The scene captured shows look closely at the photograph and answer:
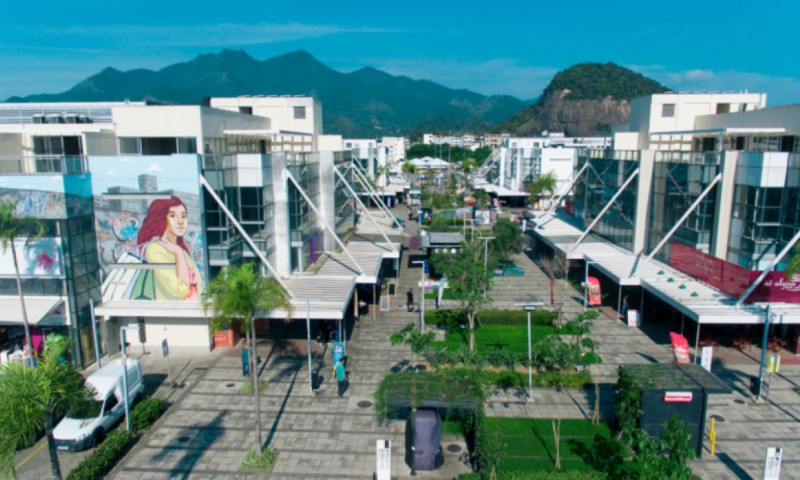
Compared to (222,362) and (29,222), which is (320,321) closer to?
(222,362)

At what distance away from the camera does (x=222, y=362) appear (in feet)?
83.6

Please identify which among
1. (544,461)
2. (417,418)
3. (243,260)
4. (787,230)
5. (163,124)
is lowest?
(544,461)

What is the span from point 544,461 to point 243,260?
687 inches

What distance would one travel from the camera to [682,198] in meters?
32.2

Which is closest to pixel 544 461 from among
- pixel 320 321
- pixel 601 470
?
pixel 601 470

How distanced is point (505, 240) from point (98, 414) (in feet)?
101

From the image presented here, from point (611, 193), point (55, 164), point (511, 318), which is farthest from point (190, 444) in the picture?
point (611, 193)

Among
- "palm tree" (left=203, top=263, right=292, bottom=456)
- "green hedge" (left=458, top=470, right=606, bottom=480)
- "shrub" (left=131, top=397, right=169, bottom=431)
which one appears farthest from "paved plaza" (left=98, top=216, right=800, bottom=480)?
"green hedge" (left=458, top=470, right=606, bottom=480)

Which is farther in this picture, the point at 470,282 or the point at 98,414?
the point at 470,282

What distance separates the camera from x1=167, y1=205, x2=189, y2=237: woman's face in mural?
2512 cm

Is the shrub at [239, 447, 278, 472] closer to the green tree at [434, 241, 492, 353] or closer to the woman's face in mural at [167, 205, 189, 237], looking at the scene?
the green tree at [434, 241, 492, 353]

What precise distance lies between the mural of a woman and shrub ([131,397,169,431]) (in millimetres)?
6209

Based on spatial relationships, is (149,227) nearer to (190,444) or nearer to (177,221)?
(177,221)

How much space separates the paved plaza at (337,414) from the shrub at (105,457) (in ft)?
1.06
